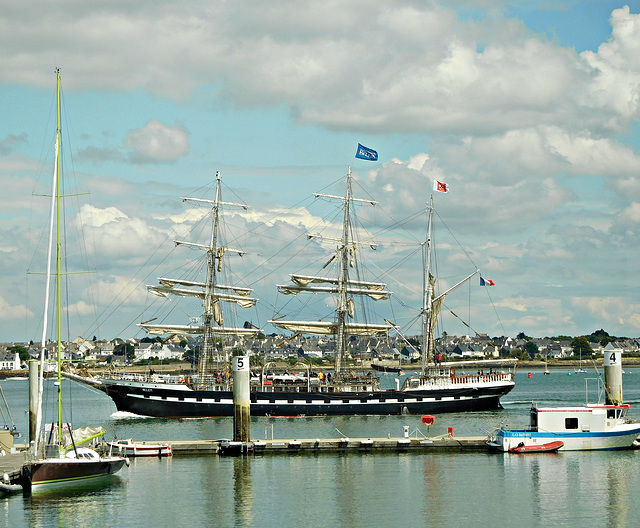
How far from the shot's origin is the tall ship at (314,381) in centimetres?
9075

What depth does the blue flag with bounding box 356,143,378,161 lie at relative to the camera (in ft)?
298

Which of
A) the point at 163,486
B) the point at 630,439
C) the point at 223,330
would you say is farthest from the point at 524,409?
the point at 163,486

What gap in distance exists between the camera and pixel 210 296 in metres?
104

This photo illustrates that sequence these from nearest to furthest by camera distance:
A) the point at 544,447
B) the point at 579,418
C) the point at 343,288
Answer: the point at 544,447, the point at 579,418, the point at 343,288

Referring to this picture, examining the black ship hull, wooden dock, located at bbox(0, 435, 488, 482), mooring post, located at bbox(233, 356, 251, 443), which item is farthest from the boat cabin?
the black ship hull

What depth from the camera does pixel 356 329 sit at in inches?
4060

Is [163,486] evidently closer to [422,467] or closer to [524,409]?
[422,467]

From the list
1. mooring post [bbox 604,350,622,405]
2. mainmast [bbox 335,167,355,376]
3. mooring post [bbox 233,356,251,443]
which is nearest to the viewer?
mooring post [bbox 233,356,251,443]

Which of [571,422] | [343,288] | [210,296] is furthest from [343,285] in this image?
[571,422]

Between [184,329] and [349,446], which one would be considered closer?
[349,446]

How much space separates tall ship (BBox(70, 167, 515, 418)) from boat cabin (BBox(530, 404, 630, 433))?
111ft

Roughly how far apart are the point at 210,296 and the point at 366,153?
24.9m

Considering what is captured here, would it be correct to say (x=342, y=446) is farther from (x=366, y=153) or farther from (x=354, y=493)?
(x=366, y=153)

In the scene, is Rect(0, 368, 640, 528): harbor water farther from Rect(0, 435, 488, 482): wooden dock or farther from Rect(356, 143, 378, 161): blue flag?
Rect(356, 143, 378, 161): blue flag
